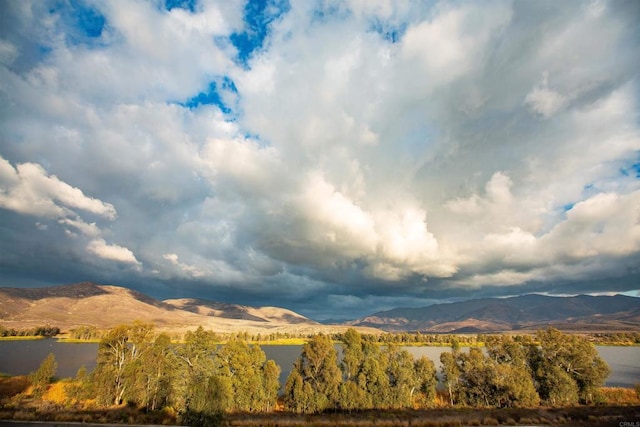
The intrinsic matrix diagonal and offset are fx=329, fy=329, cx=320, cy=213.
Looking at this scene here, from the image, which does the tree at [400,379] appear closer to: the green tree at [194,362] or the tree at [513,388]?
the tree at [513,388]

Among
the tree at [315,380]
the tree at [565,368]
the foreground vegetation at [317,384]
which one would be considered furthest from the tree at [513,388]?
the tree at [315,380]

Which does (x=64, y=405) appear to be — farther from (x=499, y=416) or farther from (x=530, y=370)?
(x=530, y=370)

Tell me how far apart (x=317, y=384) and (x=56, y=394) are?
57.7 m

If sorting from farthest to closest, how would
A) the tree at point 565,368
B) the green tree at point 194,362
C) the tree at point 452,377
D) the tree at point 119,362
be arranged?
the tree at point 452,377 → the tree at point 565,368 → the tree at point 119,362 → the green tree at point 194,362

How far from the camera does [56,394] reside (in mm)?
72500

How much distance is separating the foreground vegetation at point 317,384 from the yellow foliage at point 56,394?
23 cm

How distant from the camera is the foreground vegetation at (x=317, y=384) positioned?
210 ft

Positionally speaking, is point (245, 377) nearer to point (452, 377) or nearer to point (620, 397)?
point (452, 377)

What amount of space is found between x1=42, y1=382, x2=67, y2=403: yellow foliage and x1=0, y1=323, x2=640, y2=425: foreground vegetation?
0.74 ft

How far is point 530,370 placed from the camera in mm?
87062

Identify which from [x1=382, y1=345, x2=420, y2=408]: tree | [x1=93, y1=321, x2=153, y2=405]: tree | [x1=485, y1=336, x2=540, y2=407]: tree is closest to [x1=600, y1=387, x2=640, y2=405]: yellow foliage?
[x1=485, y1=336, x2=540, y2=407]: tree

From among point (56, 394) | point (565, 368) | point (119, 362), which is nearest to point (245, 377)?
point (119, 362)

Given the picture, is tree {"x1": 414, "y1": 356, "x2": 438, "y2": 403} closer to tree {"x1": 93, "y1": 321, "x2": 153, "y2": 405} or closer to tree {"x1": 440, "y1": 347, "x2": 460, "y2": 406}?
tree {"x1": 440, "y1": 347, "x2": 460, "y2": 406}

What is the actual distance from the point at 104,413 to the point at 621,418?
89674mm
